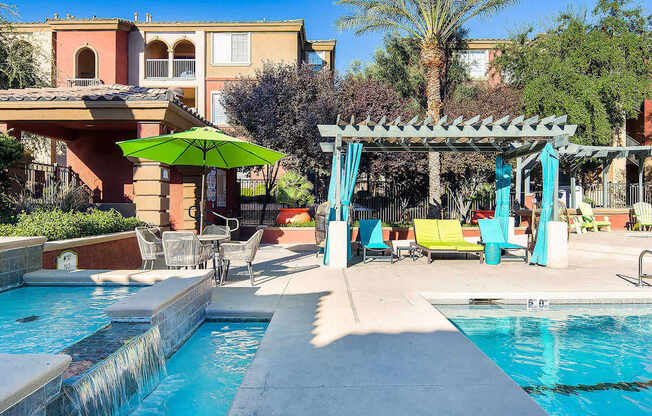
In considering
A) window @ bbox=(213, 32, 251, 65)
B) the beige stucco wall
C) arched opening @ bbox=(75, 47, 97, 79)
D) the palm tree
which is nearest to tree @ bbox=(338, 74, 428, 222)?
the palm tree

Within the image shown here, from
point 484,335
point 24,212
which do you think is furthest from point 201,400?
point 24,212

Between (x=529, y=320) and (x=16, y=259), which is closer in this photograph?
(x=529, y=320)

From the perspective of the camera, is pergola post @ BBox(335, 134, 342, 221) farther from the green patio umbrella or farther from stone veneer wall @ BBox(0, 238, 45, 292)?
stone veneer wall @ BBox(0, 238, 45, 292)

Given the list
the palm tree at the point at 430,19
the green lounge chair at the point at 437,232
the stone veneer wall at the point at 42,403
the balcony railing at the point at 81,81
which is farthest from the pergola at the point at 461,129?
the balcony railing at the point at 81,81

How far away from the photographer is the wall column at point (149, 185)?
9.20 meters

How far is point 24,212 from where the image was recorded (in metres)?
7.98

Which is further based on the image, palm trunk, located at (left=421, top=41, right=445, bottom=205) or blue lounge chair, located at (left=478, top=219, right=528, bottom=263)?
palm trunk, located at (left=421, top=41, right=445, bottom=205)

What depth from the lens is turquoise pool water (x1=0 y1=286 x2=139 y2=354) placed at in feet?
13.1

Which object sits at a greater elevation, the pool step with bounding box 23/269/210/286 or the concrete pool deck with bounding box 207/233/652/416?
the pool step with bounding box 23/269/210/286

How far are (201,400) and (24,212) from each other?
6633 millimetres

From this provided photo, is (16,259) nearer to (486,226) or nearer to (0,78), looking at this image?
(486,226)

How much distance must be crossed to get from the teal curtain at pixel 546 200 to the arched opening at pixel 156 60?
23065 millimetres

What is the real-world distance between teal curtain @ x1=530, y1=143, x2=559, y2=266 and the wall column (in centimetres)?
792

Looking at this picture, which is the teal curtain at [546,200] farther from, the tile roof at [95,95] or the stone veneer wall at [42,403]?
the stone veneer wall at [42,403]
